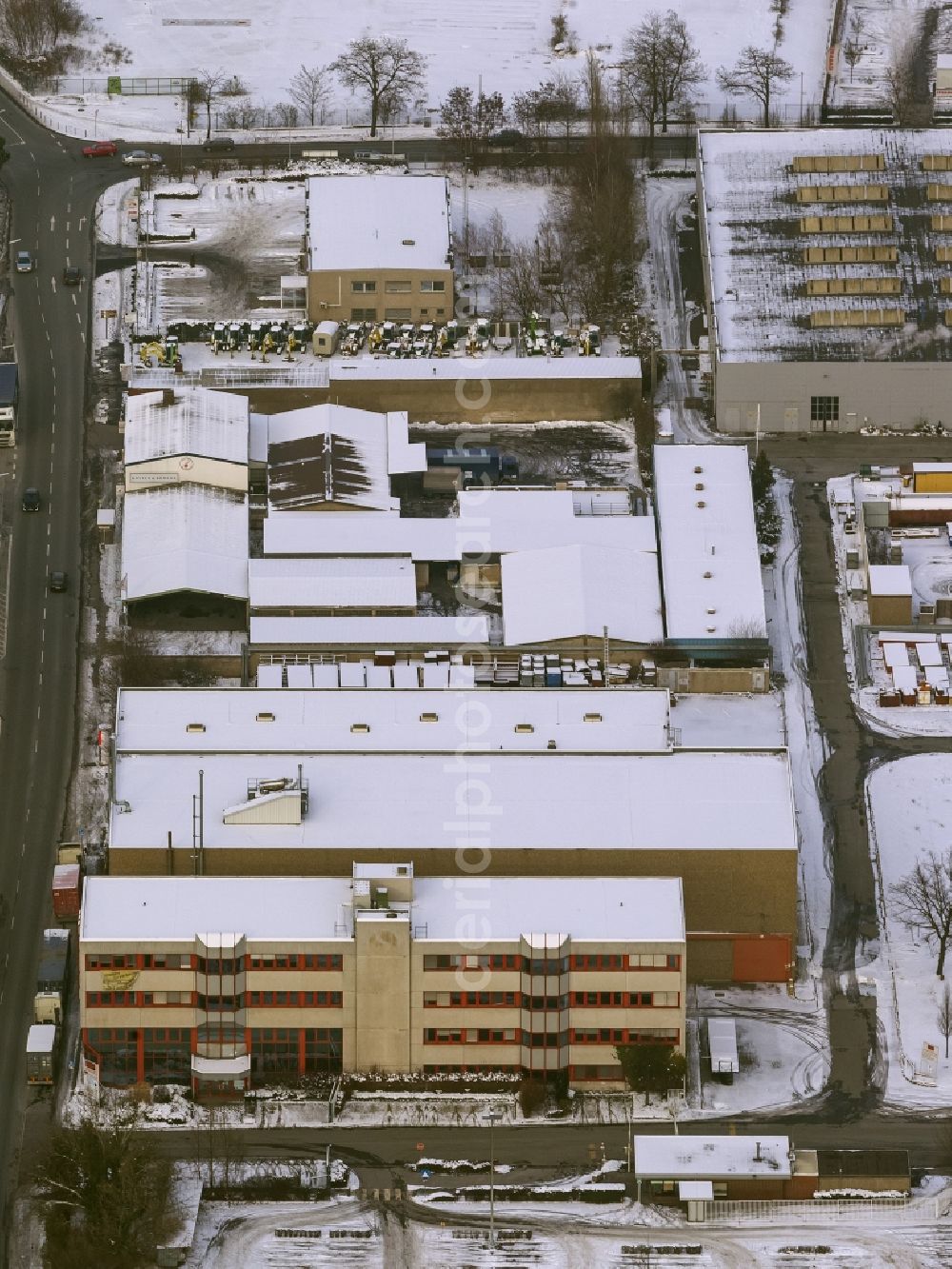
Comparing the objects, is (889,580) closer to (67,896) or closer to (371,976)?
(371,976)

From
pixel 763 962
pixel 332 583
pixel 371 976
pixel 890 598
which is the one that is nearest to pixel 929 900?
pixel 763 962

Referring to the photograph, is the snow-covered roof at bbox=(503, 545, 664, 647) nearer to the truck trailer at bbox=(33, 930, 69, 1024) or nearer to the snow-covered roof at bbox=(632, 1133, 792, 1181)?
the truck trailer at bbox=(33, 930, 69, 1024)

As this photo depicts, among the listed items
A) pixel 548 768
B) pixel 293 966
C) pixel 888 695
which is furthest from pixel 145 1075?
pixel 888 695

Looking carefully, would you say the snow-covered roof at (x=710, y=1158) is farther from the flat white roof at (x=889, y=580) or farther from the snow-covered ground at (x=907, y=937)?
the flat white roof at (x=889, y=580)

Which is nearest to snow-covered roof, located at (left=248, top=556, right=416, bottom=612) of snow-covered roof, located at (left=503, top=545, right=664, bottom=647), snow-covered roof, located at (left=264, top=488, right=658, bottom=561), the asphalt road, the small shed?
snow-covered roof, located at (left=264, top=488, right=658, bottom=561)

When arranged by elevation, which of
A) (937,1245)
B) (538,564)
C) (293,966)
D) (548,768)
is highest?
(538,564)

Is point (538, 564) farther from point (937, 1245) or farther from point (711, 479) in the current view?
point (937, 1245)

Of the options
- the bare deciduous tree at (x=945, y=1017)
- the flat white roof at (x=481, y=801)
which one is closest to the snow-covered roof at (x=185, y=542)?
the flat white roof at (x=481, y=801)

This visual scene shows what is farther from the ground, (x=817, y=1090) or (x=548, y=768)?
(x=548, y=768)
